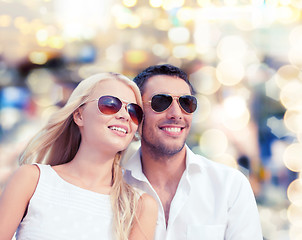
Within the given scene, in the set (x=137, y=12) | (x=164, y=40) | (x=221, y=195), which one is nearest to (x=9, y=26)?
(x=137, y=12)

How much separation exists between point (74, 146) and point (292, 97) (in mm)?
2167

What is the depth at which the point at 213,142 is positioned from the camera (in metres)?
3.07

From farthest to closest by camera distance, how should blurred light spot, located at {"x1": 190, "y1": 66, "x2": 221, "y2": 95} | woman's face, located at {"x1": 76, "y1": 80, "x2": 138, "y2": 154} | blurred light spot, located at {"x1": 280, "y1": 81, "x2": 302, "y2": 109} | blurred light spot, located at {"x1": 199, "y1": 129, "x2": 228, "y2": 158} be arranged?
1. blurred light spot, located at {"x1": 190, "y1": 66, "x2": 221, "y2": 95}
2. blurred light spot, located at {"x1": 199, "y1": 129, "x2": 228, "y2": 158}
3. blurred light spot, located at {"x1": 280, "y1": 81, "x2": 302, "y2": 109}
4. woman's face, located at {"x1": 76, "y1": 80, "x2": 138, "y2": 154}

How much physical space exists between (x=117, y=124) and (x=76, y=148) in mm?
309

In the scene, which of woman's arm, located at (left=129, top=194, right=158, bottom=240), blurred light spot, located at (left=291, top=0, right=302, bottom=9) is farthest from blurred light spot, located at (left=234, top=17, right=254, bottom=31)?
woman's arm, located at (left=129, top=194, right=158, bottom=240)

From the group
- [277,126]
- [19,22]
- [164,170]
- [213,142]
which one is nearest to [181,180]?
[164,170]

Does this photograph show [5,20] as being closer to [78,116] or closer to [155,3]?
[155,3]

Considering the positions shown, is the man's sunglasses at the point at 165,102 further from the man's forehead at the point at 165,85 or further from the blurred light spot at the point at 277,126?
the blurred light spot at the point at 277,126

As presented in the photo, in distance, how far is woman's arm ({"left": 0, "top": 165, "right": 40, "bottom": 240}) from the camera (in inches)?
43.8

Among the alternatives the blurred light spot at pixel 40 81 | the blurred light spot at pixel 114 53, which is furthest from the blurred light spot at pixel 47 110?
the blurred light spot at pixel 114 53

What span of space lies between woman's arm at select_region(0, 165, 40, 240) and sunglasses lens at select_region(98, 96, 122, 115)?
34 centimetres

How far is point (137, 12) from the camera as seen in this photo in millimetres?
3518

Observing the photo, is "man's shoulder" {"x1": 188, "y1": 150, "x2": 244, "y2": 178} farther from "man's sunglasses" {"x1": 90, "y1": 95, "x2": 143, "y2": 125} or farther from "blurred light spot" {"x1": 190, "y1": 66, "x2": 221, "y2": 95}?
"blurred light spot" {"x1": 190, "y1": 66, "x2": 221, "y2": 95}

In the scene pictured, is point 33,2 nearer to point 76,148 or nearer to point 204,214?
point 76,148
